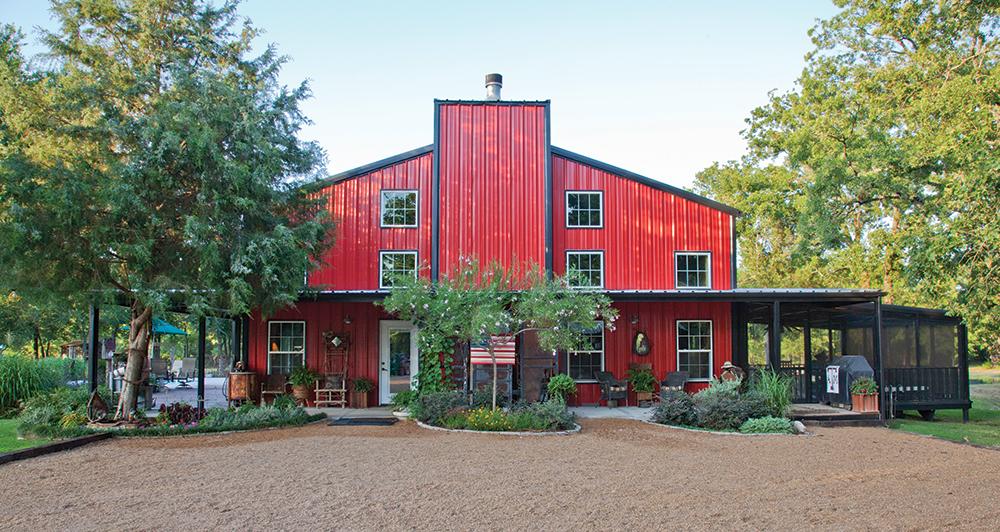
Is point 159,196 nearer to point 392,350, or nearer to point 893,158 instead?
point 392,350

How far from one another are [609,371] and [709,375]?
2.42 metres

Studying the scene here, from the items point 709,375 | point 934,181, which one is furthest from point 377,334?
point 934,181

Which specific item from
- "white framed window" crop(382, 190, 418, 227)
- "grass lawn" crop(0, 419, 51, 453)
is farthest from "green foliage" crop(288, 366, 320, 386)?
"grass lawn" crop(0, 419, 51, 453)

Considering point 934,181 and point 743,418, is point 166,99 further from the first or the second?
point 934,181

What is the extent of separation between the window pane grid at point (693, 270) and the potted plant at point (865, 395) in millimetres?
4079

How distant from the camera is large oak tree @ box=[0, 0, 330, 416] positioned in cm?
1132

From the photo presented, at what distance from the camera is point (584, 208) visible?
17484mm

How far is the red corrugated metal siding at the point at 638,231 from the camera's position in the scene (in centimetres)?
1731

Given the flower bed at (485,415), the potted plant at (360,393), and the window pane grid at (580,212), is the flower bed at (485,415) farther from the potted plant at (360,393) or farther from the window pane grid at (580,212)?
the window pane grid at (580,212)

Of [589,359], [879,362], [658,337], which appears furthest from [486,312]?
[879,362]

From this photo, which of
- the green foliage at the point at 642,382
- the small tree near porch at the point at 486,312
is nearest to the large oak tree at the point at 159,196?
the small tree near porch at the point at 486,312

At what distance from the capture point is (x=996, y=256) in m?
11.2

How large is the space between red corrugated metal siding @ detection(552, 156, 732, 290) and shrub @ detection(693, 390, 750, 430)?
192 inches

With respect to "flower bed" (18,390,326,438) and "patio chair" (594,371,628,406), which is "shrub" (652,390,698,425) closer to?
"patio chair" (594,371,628,406)
